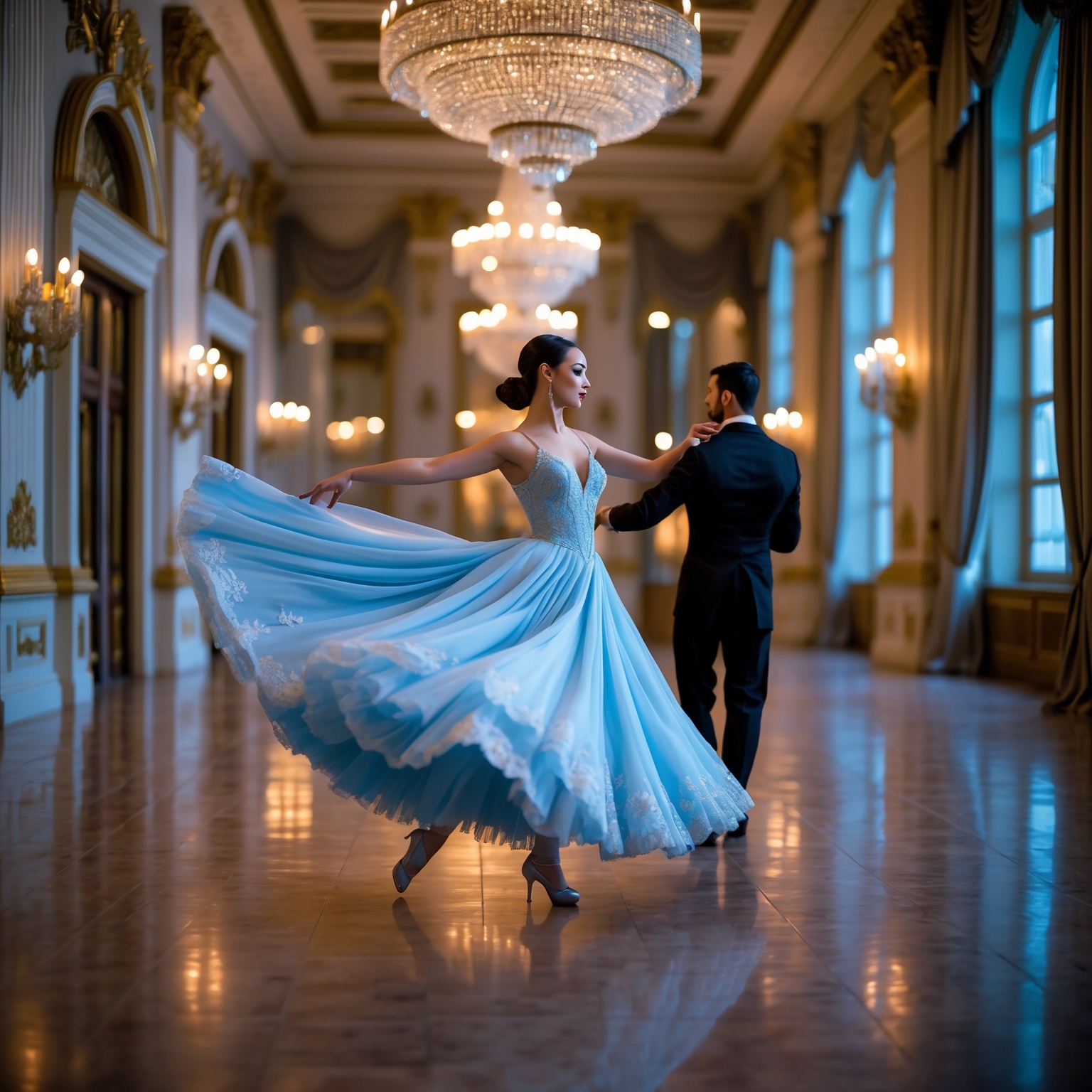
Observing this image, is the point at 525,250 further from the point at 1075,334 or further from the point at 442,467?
the point at 442,467

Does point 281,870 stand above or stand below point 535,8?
below

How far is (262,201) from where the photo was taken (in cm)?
1388

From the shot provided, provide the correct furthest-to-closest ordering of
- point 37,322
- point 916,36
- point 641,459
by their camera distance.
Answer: point 916,36
point 37,322
point 641,459

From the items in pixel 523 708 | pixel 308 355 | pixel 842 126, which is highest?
pixel 842 126

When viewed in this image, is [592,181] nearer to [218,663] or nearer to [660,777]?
[218,663]

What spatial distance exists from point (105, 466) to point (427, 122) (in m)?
6.39

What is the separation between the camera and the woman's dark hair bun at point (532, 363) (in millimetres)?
3516

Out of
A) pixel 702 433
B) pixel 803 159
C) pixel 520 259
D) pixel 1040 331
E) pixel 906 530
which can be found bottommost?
pixel 906 530

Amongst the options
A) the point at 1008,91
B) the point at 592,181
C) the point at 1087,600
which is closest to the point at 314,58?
the point at 592,181

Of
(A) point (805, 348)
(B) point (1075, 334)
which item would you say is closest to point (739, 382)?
(B) point (1075, 334)

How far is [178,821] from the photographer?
170 inches

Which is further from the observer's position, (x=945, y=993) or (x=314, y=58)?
(x=314, y=58)

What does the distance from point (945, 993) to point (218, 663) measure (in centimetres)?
943

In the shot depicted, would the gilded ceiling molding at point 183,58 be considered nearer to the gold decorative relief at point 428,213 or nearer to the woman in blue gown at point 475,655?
the gold decorative relief at point 428,213
